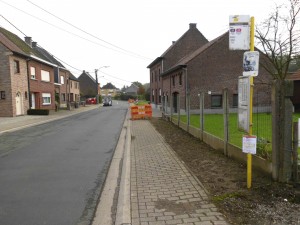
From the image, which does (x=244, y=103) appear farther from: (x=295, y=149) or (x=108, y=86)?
(x=108, y=86)

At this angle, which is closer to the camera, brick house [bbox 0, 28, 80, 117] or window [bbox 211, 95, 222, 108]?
window [bbox 211, 95, 222, 108]

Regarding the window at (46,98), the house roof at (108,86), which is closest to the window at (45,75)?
the window at (46,98)

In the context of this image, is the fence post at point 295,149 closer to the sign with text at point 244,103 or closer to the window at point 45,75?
the sign with text at point 244,103

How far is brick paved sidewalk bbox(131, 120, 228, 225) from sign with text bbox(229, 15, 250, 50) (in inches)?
101

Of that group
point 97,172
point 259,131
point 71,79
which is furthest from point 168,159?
point 71,79

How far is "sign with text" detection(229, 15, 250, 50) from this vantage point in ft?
15.8

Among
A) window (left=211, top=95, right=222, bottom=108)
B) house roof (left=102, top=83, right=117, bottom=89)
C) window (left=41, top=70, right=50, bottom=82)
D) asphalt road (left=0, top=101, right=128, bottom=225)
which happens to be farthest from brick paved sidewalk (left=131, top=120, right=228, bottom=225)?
house roof (left=102, top=83, right=117, bottom=89)

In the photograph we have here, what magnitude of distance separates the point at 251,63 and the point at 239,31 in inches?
22.4

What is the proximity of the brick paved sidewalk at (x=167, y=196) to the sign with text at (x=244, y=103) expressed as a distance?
137 centimetres

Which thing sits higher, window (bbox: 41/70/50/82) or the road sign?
window (bbox: 41/70/50/82)

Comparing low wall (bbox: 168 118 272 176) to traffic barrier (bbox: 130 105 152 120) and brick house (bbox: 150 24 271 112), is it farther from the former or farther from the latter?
brick house (bbox: 150 24 271 112)

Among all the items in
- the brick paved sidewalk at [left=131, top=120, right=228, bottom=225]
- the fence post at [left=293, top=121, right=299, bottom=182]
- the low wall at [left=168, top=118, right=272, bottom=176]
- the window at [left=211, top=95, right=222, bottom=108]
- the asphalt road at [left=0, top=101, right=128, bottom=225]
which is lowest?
the asphalt road at [left=0, top=101, right=128, bottom=225]

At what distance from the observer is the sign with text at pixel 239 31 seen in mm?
4805

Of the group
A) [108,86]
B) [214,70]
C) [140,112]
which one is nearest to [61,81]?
[214,70]
